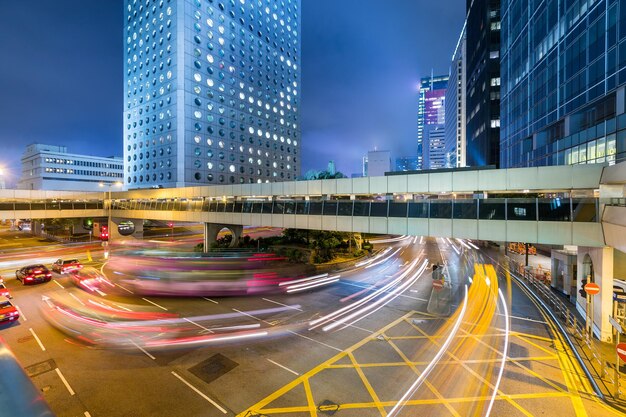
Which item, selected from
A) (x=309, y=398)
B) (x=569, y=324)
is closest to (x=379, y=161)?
(x=569, y=324)

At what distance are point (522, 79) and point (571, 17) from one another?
535 inches

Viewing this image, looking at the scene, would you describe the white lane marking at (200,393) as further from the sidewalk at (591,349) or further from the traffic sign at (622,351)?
the sidewalk at (591,349)

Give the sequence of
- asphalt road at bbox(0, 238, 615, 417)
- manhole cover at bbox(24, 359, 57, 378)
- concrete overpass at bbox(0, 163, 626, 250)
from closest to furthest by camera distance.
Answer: asphalt road at bbox(0, 238, 615, 417) → manhole cover at bbox(24, 359, 57, 378) → concrete overpass at bbox(0, 163, 626, 250)

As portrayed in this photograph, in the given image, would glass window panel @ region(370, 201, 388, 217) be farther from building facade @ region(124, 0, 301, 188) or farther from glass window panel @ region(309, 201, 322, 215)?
building facade @ region(124, 0, 301, 188)

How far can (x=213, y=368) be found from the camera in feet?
39.4

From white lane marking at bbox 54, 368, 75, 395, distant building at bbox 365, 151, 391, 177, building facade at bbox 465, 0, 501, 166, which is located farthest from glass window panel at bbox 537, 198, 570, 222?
distant building at bbox 365, 151, 391, 177

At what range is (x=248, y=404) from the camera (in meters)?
9.98

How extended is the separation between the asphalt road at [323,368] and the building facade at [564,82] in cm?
2426

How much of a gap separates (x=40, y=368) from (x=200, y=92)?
244ft

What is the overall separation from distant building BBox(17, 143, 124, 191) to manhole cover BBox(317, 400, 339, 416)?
141m

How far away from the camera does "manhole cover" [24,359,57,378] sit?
11625 millimetres

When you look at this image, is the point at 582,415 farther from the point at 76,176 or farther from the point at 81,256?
the point at 76,176

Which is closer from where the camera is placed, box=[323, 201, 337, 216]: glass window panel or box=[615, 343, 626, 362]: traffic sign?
box=[615, 343, 626, 362]: traffic sign

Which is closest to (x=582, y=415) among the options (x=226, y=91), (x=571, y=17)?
(x=571, y=17)
